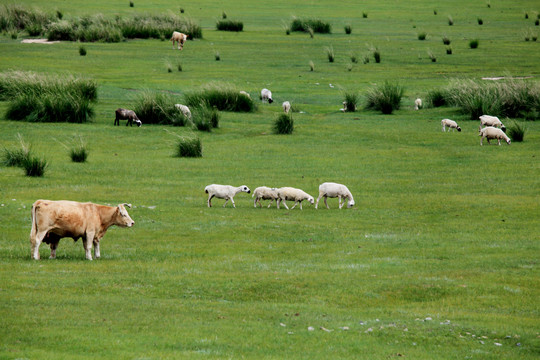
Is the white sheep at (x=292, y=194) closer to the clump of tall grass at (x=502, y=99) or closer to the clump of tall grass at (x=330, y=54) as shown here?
the clump of tall grass at (x=502, y=99)

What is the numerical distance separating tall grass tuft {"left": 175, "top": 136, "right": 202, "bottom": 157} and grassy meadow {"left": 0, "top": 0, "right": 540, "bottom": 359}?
1.34ft

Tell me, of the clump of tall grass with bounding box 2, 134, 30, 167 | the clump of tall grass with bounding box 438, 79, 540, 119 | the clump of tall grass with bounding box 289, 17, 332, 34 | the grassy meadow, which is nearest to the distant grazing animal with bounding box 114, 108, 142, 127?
the grassy meadow

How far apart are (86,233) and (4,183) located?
10.8m

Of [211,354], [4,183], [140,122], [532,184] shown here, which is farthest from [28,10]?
[211,354]

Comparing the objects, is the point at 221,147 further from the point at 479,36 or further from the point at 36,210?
the point at 479,36

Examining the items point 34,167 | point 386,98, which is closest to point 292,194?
point 34,167

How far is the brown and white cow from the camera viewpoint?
15.8 m

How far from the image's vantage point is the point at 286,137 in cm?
3744

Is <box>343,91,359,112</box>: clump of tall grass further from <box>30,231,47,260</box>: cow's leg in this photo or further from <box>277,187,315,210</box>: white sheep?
<box>30,231,47,260</box>: cow's leg

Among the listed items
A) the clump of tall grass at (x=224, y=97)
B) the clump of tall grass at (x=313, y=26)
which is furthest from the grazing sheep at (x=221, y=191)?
the clump of tall grass at (x=313, y=26)

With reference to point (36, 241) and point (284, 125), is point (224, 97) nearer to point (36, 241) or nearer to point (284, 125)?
point (284, 125)

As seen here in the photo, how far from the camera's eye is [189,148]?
32.9 metres

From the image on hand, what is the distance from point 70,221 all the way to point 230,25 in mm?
61421

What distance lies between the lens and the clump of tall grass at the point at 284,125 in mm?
38375
